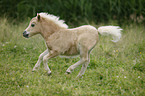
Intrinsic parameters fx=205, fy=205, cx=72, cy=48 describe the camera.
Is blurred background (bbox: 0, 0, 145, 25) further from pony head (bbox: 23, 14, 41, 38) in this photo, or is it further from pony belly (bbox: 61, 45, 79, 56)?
pony belly (bbox: 61, 45, 79, 56)

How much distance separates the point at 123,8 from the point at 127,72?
18.5 ft

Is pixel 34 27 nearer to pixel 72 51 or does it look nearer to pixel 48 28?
pixel 48 28

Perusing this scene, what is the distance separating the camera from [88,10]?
1028cm

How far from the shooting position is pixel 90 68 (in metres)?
6.08

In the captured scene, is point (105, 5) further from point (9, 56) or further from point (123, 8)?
point (9, 56)

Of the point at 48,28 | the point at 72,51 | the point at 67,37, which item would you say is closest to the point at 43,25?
the point at 48,28

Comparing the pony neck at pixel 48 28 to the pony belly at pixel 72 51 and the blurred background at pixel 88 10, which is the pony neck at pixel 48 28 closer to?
the pony belly at pixel 72 51

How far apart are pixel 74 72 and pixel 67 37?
1135mm

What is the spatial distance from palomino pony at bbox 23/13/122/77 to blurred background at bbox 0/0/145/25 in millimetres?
4931

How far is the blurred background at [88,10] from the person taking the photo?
32.7 ft

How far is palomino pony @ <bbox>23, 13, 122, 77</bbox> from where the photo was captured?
16.6 ft

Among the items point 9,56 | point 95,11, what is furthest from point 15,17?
point 9,56

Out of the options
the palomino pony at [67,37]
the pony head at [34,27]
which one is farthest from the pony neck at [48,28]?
the pony head at [34,27]

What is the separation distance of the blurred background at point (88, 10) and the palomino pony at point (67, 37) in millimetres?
4931
